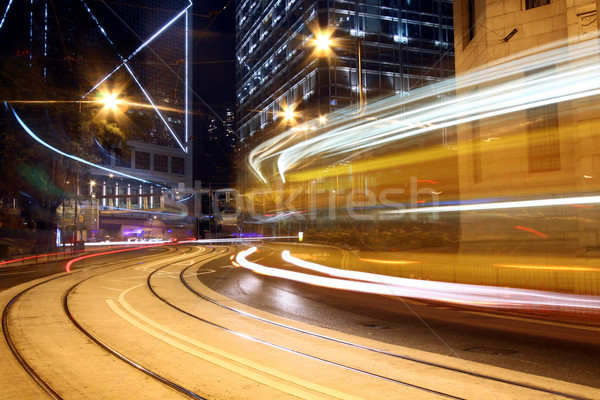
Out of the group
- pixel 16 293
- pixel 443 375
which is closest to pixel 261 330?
pixel 443 375

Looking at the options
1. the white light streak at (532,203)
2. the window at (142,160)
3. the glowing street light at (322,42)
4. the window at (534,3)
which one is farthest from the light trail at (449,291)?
the window at (142,160)

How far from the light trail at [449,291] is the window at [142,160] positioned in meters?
84.6

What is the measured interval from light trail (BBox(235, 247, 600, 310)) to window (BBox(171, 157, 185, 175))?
92010mm

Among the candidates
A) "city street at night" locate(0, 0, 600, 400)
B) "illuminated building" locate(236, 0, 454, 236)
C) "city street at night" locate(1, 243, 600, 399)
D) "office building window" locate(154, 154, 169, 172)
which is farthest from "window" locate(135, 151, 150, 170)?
"city street at night" locate(1, 243, 600, 399)

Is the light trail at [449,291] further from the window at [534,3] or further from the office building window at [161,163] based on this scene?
the office building window at [161,163]

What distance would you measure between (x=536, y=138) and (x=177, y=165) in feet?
320

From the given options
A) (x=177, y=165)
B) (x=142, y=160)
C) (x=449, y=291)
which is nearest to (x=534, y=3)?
(x=449, y=291)

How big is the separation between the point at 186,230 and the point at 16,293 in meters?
82.9

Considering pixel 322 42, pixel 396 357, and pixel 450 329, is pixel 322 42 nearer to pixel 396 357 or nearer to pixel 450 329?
pixel 450 329

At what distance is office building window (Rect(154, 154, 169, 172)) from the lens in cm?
10319

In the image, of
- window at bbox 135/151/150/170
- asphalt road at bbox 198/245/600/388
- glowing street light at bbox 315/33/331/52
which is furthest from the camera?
window at bbox 135/151/150/170

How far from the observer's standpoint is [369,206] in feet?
133

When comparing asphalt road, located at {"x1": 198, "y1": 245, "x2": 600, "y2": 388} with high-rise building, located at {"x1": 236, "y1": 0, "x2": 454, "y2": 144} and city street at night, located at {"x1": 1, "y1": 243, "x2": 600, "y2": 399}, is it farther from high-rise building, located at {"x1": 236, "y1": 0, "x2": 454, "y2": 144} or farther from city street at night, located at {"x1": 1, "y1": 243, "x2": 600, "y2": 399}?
high-rise building, located at {"x1": 236, "y1": 0, "x2": 454, "y2": 144}

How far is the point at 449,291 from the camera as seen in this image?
1409cm
